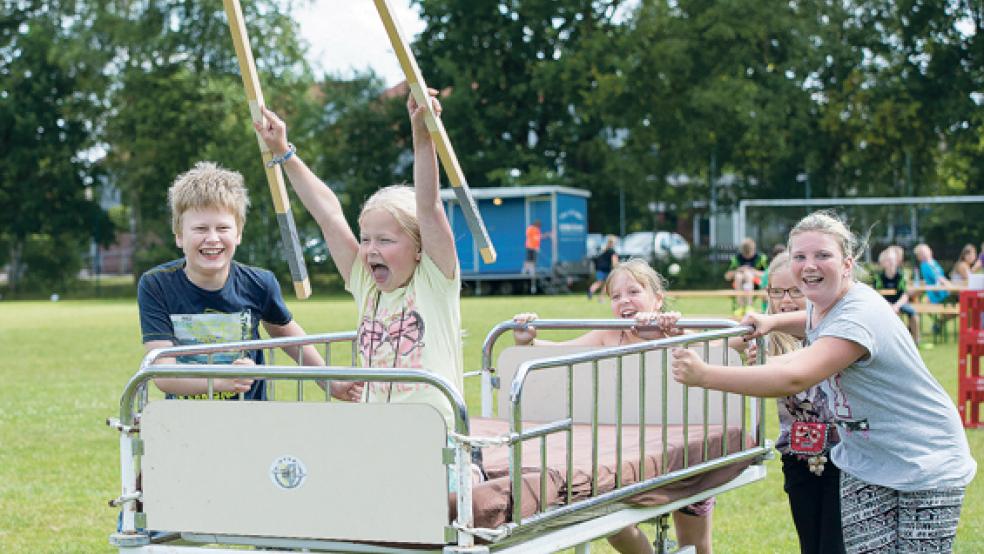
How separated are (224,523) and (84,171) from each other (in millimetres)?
50623

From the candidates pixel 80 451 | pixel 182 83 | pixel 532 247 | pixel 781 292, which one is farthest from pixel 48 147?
pixel 781 292

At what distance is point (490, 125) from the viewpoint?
1848 inches

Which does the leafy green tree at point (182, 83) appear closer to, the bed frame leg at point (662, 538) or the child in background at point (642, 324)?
the child in background at point (642, 324)

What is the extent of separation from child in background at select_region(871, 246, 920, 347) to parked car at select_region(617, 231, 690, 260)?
816 inches

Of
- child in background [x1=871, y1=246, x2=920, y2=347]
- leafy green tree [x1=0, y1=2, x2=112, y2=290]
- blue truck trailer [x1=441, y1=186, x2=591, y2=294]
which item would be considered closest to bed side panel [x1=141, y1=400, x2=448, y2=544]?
child in background [x1=871, y1=246, x2=920, y2=347]

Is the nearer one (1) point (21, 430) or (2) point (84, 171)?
(1) point (21, 430)

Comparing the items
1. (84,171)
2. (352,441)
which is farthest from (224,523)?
(84,171)

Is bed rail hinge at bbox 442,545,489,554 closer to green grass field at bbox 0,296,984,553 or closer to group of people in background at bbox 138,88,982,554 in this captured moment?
group of people in background at bbox 138,88,982,554

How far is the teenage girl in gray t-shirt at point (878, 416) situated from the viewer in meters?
4.71

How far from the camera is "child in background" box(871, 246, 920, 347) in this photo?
19873mm

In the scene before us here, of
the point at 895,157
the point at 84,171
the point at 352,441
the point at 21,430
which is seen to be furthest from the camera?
the point at 84,171

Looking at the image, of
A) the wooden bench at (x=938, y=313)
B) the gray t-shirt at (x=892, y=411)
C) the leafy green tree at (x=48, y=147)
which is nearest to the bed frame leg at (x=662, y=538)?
the gray t-shirt at (x=892, y=411)

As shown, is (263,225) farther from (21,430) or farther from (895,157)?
(21,430)

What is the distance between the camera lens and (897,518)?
15.8 feet
